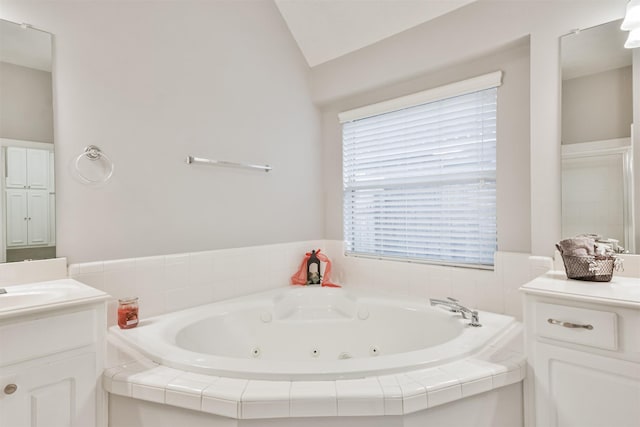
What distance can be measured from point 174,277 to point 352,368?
1.25 m

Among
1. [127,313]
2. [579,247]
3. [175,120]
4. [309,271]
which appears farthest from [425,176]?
[127,313]

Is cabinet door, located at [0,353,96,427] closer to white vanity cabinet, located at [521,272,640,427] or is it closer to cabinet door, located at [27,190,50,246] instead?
cabinet door, located at [27,190,50,246]

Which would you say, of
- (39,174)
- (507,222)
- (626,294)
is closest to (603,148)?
(507,222)

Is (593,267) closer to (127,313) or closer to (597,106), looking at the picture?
(597,106)

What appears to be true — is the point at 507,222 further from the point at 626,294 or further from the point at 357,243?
the point at 357,243

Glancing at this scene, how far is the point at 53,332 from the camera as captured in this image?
3.60ft

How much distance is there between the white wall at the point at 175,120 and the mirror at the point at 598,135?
178cm

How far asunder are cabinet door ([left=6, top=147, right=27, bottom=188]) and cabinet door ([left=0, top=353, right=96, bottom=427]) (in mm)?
814

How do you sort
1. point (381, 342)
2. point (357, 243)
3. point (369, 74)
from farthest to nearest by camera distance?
point (357, 243) → point (369, 74) → point (381, 342)

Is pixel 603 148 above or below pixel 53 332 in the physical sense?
above

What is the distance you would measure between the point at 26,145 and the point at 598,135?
2.66 metres

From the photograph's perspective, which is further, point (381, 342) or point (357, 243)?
point (357, 243)

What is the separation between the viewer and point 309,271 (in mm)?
2693

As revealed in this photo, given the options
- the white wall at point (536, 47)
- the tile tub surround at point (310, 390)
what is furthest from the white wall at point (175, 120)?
the white wall at point (536, 47)
